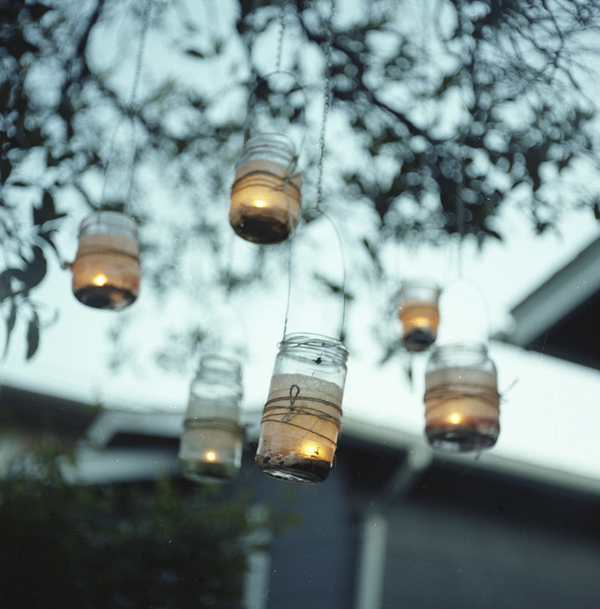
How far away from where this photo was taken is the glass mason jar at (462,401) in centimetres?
176

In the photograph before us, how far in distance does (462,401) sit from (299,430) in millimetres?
686

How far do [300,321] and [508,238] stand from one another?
3.12ft

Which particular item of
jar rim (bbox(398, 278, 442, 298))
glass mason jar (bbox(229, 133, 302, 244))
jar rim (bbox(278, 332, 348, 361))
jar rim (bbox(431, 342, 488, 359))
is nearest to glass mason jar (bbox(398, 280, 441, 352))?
jar rim (bbox(398, 278, 442, 298))

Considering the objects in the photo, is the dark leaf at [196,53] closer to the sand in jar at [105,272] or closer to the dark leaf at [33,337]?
the sand in jar at [105,272]

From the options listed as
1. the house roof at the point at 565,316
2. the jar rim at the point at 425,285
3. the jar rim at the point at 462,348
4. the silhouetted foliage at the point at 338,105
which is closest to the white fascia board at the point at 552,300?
the house roof at the point at 565,316

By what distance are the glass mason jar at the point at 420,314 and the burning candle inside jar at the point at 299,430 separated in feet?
3.56

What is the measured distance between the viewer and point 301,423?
4.09 feet

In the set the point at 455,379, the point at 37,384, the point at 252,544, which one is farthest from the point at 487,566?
the point at 37,384

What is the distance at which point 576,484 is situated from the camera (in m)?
3.24

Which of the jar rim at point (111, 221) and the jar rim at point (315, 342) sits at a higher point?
the jar rim at point (111, 221)

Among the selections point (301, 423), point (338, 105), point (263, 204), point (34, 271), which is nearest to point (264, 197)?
point (263, 204)

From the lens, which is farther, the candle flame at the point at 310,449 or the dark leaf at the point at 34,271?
the dark leaf at the point at 34,271

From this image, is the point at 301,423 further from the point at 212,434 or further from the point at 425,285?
the point at 425,285

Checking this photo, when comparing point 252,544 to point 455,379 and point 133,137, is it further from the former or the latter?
point 133,137
